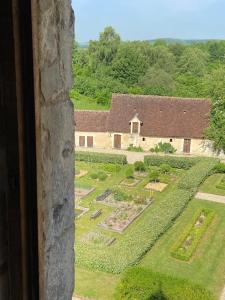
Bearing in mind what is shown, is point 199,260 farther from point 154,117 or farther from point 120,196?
point 154,117

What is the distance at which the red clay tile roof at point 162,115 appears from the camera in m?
26.5

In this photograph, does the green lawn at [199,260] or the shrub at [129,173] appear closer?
the green lawn at [199,260]

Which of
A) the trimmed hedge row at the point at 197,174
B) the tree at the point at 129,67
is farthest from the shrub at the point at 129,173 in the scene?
the tree at the point at 129,67

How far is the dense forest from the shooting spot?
36781 mm

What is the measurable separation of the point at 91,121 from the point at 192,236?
1349cm

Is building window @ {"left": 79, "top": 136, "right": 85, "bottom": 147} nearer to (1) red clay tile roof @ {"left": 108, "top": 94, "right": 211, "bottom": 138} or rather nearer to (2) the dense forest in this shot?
(1) red clay tile roof @ {"left": 108, "top": 94, "right": 211, "bottom": 138}

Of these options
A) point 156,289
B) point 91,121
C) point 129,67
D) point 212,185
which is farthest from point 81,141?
point 156,289

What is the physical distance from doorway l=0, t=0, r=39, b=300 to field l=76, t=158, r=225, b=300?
10.4m

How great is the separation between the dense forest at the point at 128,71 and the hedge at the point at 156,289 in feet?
69.5

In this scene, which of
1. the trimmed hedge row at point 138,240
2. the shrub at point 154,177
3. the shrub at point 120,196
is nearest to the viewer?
the trimmed hedge row at point 138,240

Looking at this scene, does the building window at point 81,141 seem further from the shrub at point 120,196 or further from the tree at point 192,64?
the tree at point 192,64

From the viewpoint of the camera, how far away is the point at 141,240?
14.3 meters

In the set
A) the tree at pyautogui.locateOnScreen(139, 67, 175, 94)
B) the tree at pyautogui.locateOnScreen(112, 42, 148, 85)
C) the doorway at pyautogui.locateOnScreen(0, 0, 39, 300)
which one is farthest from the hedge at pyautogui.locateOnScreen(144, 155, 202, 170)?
the doorway at pyautogui.locateOnScreen(0, 0, 39, 300)

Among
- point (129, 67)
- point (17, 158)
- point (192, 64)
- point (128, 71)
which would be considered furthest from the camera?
point (192, 64)
